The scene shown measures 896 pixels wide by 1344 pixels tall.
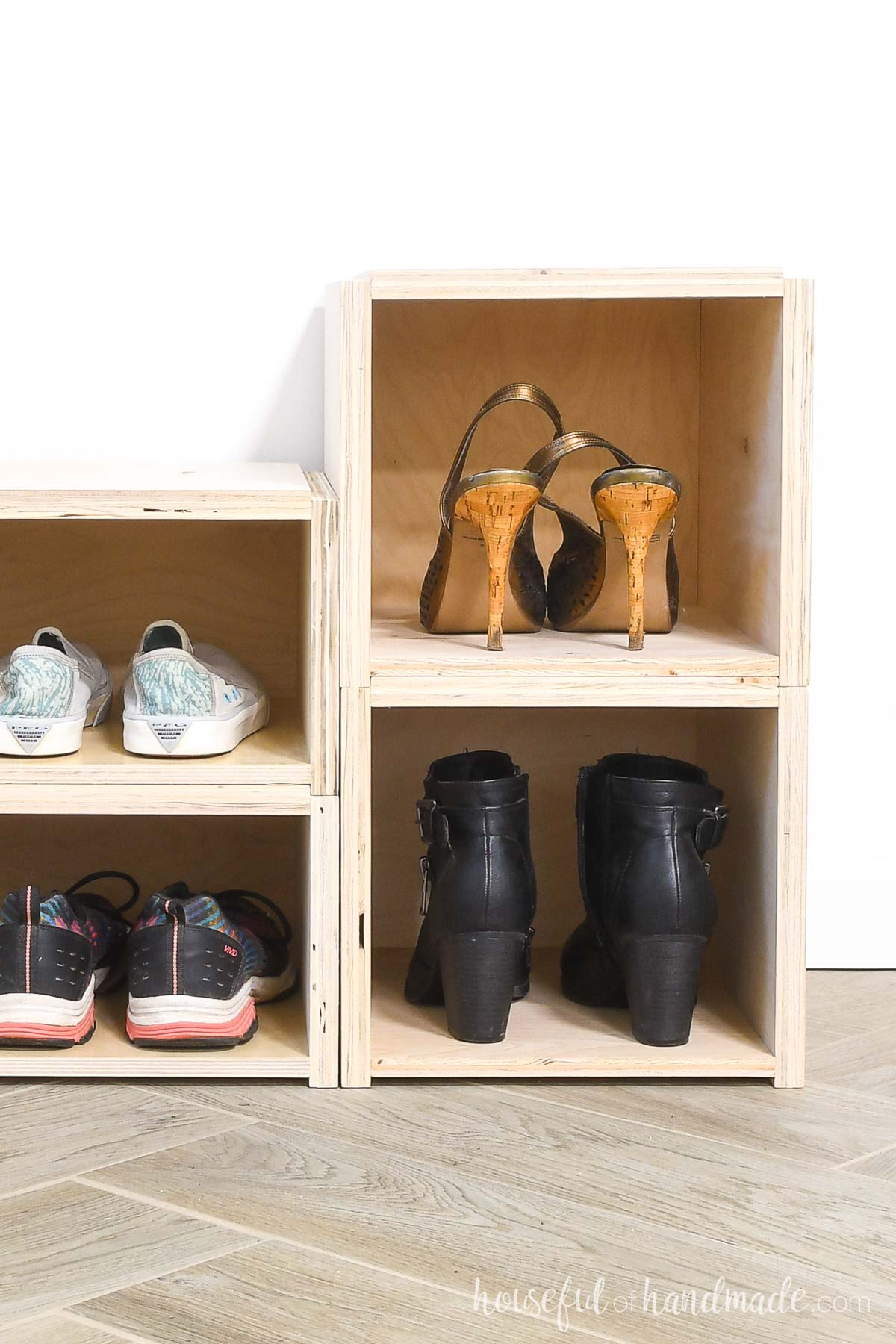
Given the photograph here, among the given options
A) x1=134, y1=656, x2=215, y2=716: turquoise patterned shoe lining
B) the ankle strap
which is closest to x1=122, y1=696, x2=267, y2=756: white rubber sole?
x1=134, y1=656, x2=215, y2=716: turquoise patterned shoe lining

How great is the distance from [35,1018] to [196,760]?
0.30 meters

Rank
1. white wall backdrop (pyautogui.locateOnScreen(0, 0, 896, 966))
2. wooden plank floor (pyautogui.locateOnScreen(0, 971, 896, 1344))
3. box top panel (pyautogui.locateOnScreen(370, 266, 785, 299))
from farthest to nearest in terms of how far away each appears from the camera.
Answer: white wall backdrop (pyautogui.locateOnScreen(0, 0, 896, 966)), box top panel (pyautogui.locateOnScreen(370, 266, 785, 299)), wooden plank floor (pyautogui.locateOnScreen(0, 971, 896, 1344))

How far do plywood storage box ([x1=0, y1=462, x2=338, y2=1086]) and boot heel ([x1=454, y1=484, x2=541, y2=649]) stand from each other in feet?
0.47

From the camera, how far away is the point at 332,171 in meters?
1.72

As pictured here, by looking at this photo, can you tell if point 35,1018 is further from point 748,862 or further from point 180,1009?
point 748,862

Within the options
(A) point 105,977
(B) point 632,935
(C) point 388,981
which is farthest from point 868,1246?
(A) point 105,977

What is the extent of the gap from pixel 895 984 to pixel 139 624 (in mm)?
1037

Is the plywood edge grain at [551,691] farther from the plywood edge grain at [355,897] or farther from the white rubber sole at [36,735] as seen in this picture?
the white rubber sole at [36,735]

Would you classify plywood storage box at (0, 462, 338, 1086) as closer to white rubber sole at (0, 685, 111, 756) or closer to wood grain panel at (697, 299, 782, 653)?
white rubber sole at (0, 685, 111, 756)

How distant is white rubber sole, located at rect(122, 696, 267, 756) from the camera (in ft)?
4.68

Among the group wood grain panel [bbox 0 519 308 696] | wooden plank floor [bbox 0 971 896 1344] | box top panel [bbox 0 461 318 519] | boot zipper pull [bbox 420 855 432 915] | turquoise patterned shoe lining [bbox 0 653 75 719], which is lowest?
wooden plank floor [bbox 0 971 896 1344]

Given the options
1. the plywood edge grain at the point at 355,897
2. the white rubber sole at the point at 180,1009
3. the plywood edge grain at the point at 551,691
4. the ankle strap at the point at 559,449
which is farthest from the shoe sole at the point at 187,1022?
the ankle strap at the point at 559,449

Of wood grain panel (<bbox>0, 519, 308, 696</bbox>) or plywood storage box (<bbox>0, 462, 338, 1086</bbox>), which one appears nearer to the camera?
plywood storage box (<bbox>0, 462, 338, 1086</bbox>)

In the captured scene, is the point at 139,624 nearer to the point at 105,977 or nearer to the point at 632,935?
the point at 105,977
